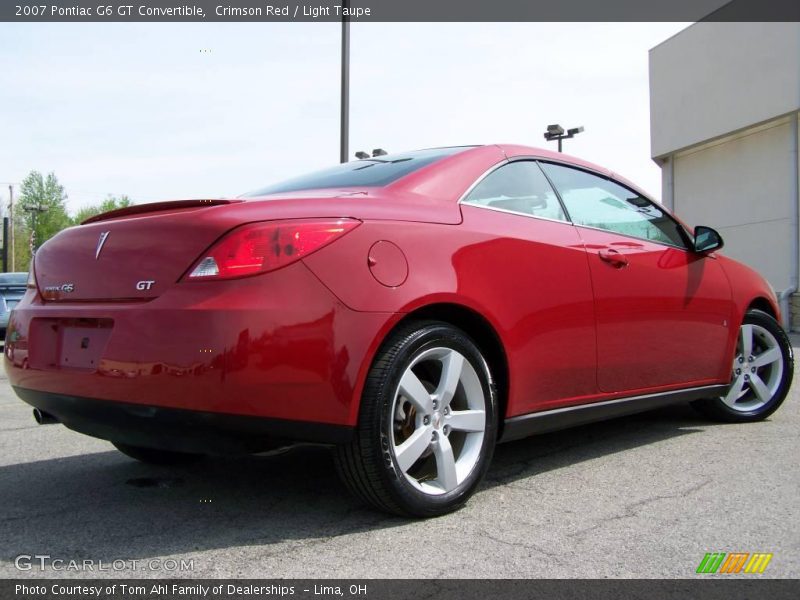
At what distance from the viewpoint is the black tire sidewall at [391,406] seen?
263cm

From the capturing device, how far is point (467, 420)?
116 inches

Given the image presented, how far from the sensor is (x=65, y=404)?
274 centimetres

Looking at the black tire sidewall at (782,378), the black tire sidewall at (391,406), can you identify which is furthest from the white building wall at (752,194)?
the black tire sidewall at (391,406)

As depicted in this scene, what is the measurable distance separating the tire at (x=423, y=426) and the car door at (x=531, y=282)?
21 cm

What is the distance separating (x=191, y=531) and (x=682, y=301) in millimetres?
2783

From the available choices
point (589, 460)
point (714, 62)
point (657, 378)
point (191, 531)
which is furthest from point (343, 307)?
point (714, 62)

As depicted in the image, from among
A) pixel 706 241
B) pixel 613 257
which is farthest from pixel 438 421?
pixel 706 241

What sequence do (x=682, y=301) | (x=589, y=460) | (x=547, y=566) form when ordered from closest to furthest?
(x=547, y=566) < (x=589, y=460) < (x=682, y=301)

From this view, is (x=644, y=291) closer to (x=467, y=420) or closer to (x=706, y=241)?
(x=706, y=241)

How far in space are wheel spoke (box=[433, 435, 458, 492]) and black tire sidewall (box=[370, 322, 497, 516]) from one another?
1.6 inches

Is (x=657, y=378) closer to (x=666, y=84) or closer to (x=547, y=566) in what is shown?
(x=547, y=566)

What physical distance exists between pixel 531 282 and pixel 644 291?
3.00 feet

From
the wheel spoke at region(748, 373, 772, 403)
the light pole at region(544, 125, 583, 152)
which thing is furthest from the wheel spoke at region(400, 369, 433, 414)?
the light pole at region(544, 125, 583, 152)

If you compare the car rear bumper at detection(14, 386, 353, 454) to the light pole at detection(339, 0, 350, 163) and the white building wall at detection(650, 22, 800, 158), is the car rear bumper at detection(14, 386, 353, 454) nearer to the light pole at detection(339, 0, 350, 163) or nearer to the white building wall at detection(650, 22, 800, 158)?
the light pole at detection(339, 0, 350, 163)
